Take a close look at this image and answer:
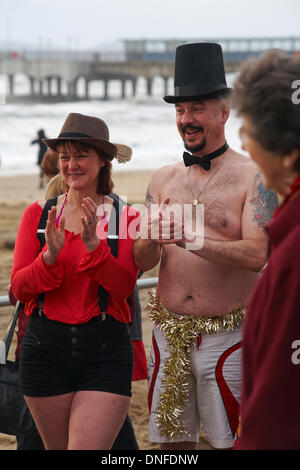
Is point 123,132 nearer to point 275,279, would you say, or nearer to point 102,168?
point 102,168

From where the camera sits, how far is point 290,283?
5.56ft

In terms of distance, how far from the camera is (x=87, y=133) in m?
3.29

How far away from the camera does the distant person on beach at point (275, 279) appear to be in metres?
1.72

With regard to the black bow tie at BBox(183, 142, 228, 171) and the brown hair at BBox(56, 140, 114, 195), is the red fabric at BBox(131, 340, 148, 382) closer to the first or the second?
the brown hair at BBox(56, 140, 114, 195)

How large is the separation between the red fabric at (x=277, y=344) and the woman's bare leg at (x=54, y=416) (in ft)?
4.52

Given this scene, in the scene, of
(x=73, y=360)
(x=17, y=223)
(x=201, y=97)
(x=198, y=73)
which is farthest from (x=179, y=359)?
(x=17, y=223)

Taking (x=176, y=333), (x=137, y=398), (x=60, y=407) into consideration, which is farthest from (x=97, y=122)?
(x=137, y=398)

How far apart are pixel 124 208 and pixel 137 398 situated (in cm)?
264

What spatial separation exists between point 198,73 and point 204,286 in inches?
45.1

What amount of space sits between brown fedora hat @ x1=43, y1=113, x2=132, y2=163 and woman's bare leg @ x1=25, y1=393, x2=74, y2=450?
4.06 ft

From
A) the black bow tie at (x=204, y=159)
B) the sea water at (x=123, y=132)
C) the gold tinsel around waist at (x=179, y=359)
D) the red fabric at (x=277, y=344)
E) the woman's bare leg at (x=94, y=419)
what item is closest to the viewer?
the red fabric at (x=277, y=344)

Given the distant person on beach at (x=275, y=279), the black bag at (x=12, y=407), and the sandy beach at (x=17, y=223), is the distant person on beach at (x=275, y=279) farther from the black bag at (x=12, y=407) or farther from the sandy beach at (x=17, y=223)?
the sandy beach at (x=17, y=223)

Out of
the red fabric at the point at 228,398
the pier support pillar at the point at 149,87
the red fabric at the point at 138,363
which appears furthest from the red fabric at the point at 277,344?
the pier support pillar at the point at 149,87

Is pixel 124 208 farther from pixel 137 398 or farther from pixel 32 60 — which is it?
pixel 32 60
